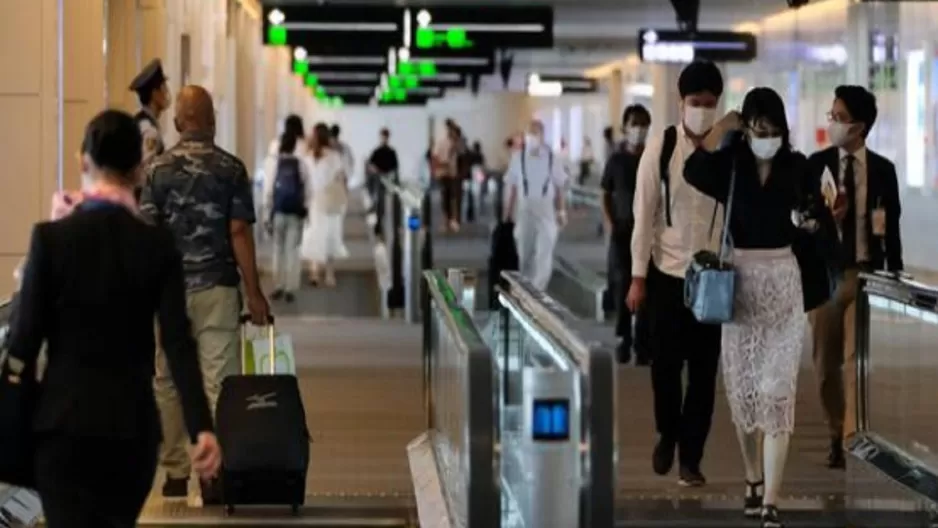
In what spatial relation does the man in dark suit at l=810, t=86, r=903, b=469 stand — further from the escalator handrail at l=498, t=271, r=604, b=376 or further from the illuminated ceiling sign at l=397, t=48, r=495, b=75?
the illuminated ceiling sign at l=397, t=48, r=495, b=75

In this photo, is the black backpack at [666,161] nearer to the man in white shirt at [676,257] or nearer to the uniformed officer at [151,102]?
the man in white shirt at [676,257]

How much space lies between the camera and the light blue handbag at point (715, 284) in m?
8.05

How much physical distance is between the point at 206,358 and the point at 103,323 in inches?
150

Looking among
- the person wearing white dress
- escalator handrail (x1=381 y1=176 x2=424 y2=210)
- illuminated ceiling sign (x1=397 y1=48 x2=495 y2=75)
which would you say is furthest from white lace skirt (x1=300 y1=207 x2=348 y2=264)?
illuminated ceiling sign (x1=397 y1=48 x2=495 y2=75)

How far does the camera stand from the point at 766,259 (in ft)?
26.9

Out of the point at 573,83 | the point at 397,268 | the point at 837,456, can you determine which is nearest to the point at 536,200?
the point at 397,268

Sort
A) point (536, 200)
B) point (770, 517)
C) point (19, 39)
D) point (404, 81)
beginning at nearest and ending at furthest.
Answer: point (770, 517), point (19, 39), point (536, 200), point (404, 81)

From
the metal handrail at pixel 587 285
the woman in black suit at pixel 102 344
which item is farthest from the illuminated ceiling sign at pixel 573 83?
the woman in black suit at pixel 102 344

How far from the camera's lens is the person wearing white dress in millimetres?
23391

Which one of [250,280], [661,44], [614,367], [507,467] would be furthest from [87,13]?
[661,44]

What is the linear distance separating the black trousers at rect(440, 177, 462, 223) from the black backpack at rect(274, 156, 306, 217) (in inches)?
581

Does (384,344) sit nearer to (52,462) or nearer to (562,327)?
(562,327)

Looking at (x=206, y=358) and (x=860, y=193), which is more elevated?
(x=860, y=193)

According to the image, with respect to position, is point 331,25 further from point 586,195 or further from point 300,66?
point 586,195
